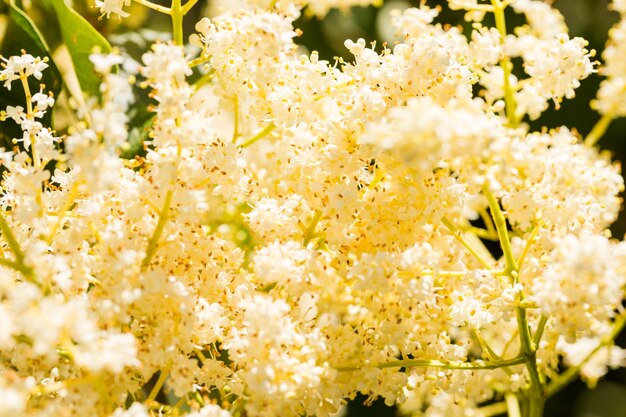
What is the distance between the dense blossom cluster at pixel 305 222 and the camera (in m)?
0.52

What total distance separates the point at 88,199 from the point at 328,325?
200mm

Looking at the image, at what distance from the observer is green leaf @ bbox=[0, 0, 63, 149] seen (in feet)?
2.50

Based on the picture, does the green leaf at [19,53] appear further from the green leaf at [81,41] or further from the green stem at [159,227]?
the green stem at [159,227]

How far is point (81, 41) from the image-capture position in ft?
2.60

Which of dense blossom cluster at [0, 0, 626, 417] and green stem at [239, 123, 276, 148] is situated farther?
green stem at [239, 123, 276, 148]

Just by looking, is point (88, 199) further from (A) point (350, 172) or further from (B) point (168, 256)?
(A) point (350, 172)

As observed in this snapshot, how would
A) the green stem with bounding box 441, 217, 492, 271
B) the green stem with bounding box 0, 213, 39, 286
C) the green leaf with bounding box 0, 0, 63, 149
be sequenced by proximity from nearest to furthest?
the green stem with bounding box 0, 213, 39, 286, the green stem with bounding box 441, 217, 492, 271, the green leaf with bounding box 0, 0, 63, 149

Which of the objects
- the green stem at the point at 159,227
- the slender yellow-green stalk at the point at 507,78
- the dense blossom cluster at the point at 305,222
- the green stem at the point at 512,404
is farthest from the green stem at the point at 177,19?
the green stem at the point at 512,404

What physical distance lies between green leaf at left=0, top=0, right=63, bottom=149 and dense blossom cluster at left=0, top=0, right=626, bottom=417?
13 cm

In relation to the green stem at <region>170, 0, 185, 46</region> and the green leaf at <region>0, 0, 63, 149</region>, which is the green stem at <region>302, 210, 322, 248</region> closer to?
the green stem at <region>170, 0, 185, 46</region>

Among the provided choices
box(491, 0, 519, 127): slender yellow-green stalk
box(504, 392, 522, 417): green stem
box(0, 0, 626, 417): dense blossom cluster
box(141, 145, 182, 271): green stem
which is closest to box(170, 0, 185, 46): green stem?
box(0, 0, 626, 417): dense blossom cluster

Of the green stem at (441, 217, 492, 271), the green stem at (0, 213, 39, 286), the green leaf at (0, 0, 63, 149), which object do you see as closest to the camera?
the green stem at (0, 213, 39, 286)

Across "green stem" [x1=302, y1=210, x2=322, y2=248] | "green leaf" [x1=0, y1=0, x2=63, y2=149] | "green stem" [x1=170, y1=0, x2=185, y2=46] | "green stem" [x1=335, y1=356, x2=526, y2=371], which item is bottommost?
"green stem" [x1=335, y1=356, x2=526, y2=371]

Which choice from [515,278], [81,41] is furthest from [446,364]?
[81,41]
